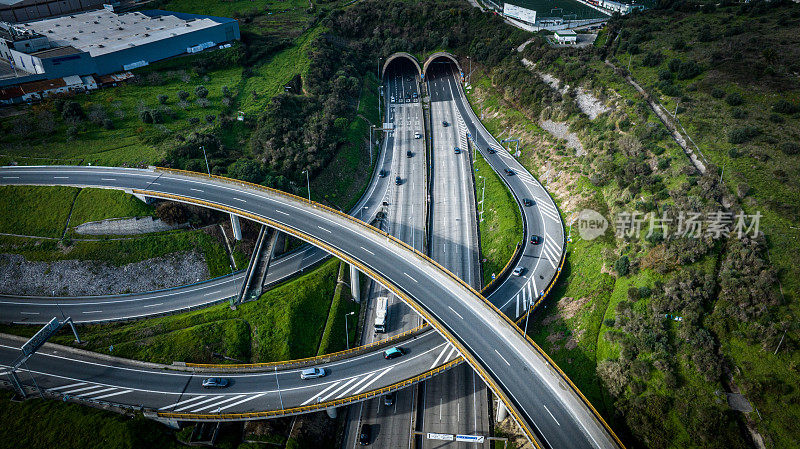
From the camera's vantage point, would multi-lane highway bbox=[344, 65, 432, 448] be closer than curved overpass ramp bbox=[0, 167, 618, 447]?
No

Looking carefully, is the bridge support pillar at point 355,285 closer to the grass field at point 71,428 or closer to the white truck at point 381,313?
the white truck at point 381,313

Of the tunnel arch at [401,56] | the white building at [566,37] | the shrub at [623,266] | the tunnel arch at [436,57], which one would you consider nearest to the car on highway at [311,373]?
the shrub at [623,266]

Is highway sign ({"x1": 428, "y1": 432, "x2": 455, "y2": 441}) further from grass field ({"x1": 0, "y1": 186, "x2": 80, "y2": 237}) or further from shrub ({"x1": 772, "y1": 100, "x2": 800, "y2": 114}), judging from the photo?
shrub ({"x1": 772, "y1": 100, "x2": 800, "y2": 114})

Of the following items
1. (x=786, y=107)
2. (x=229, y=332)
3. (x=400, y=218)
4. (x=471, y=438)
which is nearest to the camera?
(x=471, y=438)

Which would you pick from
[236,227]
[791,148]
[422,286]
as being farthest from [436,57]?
[422,286]

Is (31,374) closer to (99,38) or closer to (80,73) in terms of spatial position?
(80,73)

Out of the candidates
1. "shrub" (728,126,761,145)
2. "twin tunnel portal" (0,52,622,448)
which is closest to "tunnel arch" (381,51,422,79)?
"twin tunnel portal" (0,52,622,448)

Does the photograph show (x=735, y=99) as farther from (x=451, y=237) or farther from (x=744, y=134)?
(x=451, y=237)
